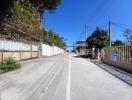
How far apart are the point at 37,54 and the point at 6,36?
18369 millimetres

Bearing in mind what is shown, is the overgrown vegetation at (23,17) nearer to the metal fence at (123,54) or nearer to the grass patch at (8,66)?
the grass patch at (8,66)

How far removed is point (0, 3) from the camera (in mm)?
18188

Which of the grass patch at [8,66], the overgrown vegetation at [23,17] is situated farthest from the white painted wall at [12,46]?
the grass patch at [8,66]

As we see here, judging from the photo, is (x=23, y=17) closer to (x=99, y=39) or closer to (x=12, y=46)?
(x=12, y=46)

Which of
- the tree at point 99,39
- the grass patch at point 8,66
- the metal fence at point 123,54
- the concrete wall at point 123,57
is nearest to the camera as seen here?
the grass patch at point 8,66

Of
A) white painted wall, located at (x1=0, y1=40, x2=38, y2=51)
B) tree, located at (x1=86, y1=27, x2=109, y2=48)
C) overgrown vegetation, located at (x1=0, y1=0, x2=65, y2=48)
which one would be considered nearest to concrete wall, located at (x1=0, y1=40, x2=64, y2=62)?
white painted wall, located at (x1=0, y1=40, x2=38, y2=51)

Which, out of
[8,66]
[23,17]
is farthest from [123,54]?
A: [23,17]

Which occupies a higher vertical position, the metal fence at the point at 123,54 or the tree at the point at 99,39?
the tree at the point at 99,39

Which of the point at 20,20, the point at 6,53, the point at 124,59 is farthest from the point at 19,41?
the point at 124,59

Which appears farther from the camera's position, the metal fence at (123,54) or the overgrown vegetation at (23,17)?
the overgrown vegetation at (23,17)

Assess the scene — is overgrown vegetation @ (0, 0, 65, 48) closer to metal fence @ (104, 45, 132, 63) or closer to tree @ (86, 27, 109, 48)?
tree @ (86, 27, 109, 48)

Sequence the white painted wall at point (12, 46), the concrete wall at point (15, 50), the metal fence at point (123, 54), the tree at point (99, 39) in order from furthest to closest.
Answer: the tree at point (99, 39) < the white painted wall at point (12, 46) < the concrete wall at point (15, 50) < the metal fence at point (123, 54)

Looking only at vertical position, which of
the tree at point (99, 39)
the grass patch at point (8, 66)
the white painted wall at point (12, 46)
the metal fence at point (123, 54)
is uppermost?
the tree at point (99, 39)

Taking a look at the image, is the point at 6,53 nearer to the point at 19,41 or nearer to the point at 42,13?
the point at 19,41
